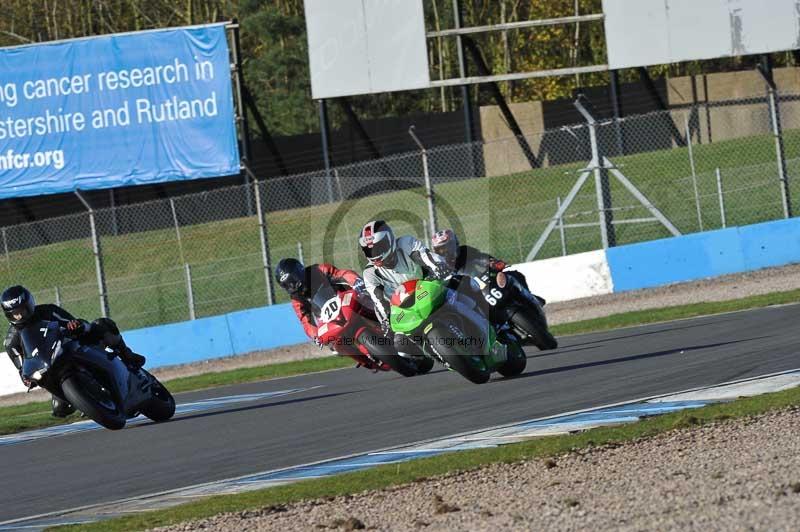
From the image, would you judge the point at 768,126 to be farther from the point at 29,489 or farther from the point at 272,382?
the point at 29,489

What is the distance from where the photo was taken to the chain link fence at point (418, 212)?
26.4 meters

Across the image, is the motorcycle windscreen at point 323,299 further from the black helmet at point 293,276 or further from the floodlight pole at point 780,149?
the floodlight pole at point 780,149

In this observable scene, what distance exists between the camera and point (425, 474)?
27.1 ft

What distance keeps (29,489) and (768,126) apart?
27.7 metres

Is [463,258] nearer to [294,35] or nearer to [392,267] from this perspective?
[392,267]

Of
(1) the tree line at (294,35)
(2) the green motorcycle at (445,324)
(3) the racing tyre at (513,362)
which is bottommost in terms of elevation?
(3) the racing tyre at (513,362)

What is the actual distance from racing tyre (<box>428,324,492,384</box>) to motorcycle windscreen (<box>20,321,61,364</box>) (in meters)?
3.33

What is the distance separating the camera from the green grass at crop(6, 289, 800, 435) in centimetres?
1734

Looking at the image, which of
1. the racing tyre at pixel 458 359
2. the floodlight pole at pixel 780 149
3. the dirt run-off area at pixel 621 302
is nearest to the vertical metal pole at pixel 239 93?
the dirt run-off area at pixel 621 302

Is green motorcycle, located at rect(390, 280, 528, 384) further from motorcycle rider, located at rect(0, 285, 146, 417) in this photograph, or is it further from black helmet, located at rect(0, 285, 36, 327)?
black helmet, located at rect(0, 285, 36, 327)

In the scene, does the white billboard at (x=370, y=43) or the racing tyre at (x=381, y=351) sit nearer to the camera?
the racing tyre at (x=381, y=351)

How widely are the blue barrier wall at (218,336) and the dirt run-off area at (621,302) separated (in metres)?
0.26

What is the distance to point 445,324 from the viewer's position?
1171 cm

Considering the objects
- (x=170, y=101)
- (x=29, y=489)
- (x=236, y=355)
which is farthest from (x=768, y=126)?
(x=29, y=489)
